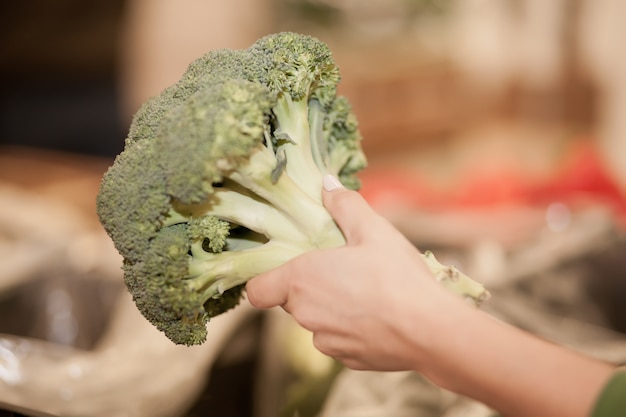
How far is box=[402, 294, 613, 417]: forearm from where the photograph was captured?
530mm

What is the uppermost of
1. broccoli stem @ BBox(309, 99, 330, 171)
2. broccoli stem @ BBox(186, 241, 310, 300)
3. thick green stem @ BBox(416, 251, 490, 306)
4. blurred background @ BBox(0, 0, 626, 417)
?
broccoli stem @ BBox(309, 99, 330, 171)

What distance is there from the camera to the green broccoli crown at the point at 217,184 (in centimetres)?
60

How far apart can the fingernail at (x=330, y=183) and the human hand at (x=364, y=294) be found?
4 cm

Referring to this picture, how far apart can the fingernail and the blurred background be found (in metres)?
0.32

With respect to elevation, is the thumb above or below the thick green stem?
above

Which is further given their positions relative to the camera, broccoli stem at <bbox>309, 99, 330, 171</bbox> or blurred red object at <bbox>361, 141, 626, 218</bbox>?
blurred red object at <bbox>361, 141, 626, 218</bbox>

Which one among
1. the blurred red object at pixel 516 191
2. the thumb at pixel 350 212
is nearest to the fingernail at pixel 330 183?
the thumb at pixel 350 212

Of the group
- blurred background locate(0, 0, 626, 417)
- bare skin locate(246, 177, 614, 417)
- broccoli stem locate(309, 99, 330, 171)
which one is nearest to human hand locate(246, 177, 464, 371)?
bare skin locate(246, 177, 614, 417)

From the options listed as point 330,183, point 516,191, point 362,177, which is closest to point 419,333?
point 330,183

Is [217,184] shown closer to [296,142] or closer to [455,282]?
[296,142]

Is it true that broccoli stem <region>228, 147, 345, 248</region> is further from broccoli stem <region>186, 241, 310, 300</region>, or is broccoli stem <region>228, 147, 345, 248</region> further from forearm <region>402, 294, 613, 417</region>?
forearm <region>402, 294, 613, 417</region>

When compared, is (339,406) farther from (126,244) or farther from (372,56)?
(372,56)

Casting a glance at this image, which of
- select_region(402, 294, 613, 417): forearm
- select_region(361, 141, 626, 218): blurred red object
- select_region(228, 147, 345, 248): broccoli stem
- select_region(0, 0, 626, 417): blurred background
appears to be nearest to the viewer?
select_region(402, 294, 613, 417): forearm

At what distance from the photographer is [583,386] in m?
0.53
